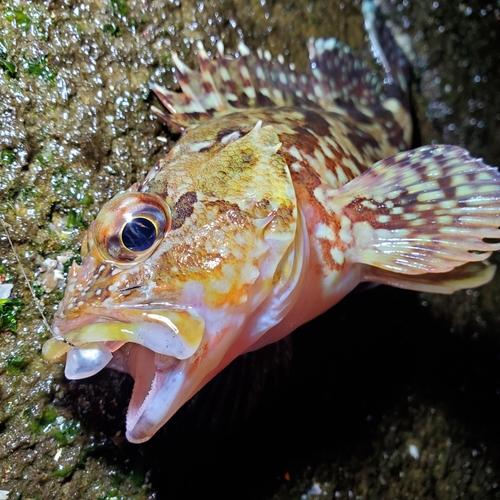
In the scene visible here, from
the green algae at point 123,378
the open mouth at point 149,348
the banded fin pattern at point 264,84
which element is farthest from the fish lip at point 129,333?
the banded fin pattern at point 264,84

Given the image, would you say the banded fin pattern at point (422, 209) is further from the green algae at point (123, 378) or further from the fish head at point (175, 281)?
the green algae at point (123, 378)

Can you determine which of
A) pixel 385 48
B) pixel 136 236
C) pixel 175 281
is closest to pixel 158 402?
pixel 175 281

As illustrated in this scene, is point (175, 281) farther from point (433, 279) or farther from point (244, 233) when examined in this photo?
point (433, 279)

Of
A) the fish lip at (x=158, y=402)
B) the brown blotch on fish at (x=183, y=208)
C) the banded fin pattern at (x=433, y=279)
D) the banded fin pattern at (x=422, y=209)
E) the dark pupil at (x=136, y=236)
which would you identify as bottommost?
the banded fin pattern at (x=433, y=279)

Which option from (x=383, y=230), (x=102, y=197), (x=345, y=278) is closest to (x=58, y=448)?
(x=102, y=197)

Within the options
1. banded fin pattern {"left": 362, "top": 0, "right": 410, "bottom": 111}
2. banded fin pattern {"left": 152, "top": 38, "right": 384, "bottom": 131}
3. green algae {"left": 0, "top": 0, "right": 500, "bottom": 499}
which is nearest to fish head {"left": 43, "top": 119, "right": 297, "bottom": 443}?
green algae {"left": 0, "top": 0, "right": 500, "bottom": 499}

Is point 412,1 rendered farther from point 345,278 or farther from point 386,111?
point 345,278

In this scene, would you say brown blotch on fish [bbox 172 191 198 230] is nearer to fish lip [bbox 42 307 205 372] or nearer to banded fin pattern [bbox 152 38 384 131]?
fish lip [bbox 42 307 205 372]
